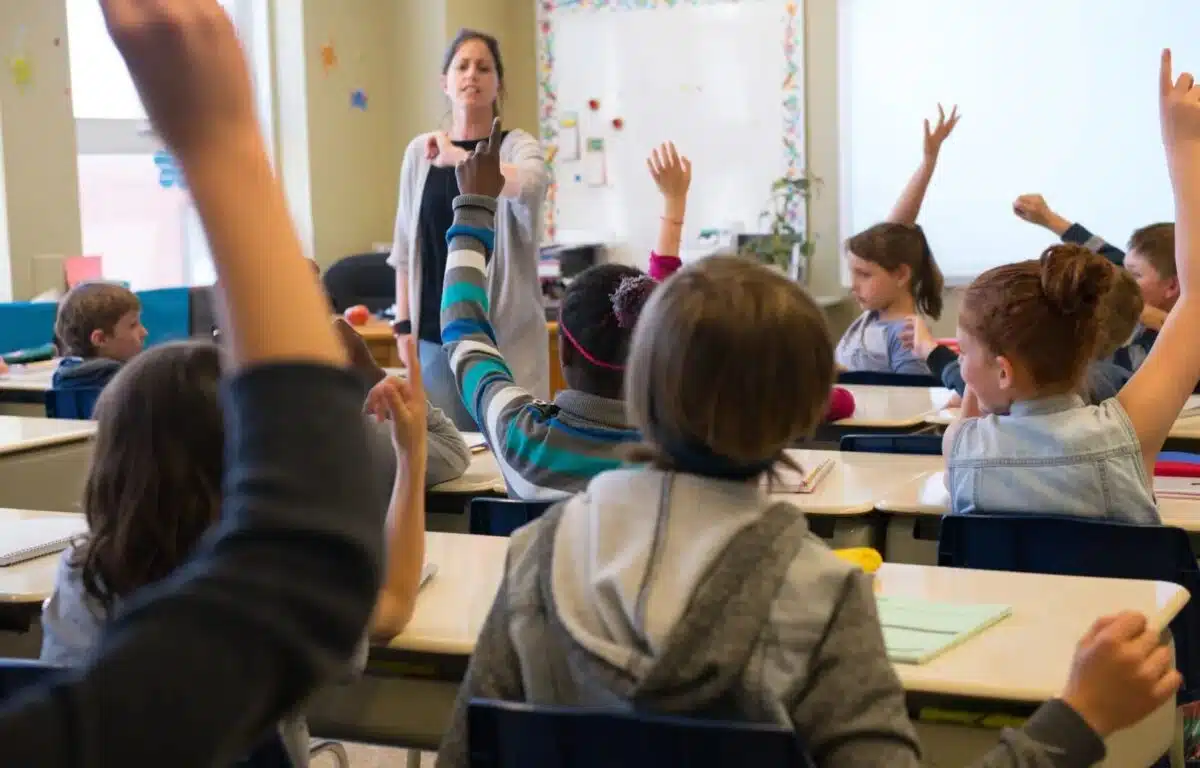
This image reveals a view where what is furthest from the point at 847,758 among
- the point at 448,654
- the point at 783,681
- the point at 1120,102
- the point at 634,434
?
the point at 1120,102

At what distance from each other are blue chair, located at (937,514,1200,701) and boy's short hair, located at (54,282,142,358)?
118 inches

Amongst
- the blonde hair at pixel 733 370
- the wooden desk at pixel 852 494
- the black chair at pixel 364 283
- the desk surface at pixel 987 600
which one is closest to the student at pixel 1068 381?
the wooden desk at pixel 852 494

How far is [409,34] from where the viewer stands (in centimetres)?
740

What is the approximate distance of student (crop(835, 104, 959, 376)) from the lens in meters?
4.36

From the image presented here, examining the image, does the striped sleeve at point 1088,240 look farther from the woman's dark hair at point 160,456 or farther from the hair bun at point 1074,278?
the woman's dark hair at point 160,456

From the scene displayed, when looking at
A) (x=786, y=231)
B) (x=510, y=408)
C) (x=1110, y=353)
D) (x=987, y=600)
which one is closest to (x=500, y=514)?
(x=510, y=408)

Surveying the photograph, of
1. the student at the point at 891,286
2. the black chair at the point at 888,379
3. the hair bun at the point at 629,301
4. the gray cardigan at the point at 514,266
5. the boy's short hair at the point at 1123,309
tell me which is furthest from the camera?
the student at the point at 891,286

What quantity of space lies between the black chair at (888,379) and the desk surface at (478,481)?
134cm

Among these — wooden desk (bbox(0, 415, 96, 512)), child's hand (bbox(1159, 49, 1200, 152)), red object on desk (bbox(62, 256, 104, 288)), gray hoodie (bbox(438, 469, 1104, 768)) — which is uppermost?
child's hand (bbox(1159, 49, 1200, 152))

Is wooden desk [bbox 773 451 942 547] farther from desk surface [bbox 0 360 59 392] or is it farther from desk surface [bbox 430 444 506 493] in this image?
desk surface [bbox 0 360 59 392]

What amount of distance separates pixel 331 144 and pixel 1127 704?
622 cm

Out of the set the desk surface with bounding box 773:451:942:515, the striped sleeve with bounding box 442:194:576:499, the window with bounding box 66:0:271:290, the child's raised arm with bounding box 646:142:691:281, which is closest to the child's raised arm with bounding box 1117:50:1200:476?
the desk surface with bounding box 773:451:942:515

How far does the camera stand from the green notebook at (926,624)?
166 centimetres

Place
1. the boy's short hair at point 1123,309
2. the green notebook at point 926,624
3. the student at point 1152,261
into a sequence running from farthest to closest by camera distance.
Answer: the student at point 1152,261 → the boy's short hair at point 1123,309 → the green notebook at point 926,624
